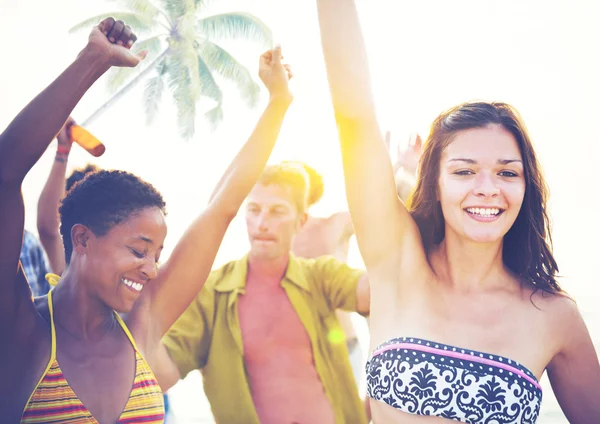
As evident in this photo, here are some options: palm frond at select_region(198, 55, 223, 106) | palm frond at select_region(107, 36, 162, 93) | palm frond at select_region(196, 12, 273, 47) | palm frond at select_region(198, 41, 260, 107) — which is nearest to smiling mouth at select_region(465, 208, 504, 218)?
palm frond at select_region(196, 12, 273, 47)

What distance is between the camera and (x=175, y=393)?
1861 centimetres

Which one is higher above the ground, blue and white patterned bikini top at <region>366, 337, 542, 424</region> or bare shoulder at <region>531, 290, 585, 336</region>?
bare shoulder at <region>531, 290, 585, 336</region>

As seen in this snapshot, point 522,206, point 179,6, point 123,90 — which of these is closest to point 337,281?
point 522,206

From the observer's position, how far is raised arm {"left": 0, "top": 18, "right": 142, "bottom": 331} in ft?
6.39

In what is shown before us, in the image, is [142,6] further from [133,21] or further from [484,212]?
[484,212]

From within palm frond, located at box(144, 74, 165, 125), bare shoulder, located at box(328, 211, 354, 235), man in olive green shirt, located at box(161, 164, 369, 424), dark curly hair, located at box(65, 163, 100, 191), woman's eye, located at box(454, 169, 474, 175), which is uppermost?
palm frond, located at box(144, 74, 165, 125)

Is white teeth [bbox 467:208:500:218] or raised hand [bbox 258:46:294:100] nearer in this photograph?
white teeth [bbox 467:208:500:218]

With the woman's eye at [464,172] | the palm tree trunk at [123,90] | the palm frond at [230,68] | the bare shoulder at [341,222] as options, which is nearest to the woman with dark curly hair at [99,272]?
the woman's eye at [464,172]

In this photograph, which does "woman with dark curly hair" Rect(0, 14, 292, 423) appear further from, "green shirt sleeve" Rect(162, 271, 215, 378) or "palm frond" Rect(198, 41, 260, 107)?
"palm frond" Rect(198, 41, 260, 107)

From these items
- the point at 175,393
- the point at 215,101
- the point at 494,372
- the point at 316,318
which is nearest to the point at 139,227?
the point at 494,372

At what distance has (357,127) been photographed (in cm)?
249

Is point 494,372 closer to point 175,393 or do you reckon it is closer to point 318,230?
point 318,230

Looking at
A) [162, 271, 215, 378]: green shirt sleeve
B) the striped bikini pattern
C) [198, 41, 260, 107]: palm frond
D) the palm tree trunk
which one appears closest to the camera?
the striped bikini pattern

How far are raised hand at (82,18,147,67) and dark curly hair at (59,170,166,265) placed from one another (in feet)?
1.50
